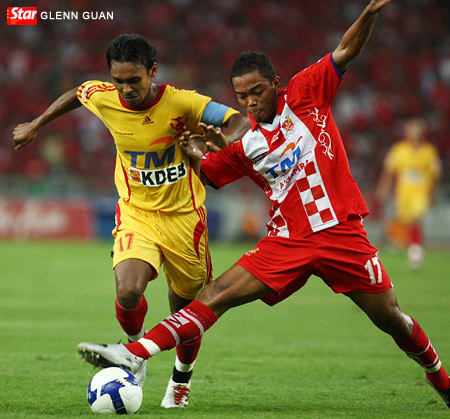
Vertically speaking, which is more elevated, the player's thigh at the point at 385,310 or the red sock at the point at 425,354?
the player's thigh at the point at 385,310

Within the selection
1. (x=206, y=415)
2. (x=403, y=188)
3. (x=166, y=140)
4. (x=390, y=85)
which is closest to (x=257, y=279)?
(x=206, y=415)

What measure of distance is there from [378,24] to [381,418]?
23023 millimetres

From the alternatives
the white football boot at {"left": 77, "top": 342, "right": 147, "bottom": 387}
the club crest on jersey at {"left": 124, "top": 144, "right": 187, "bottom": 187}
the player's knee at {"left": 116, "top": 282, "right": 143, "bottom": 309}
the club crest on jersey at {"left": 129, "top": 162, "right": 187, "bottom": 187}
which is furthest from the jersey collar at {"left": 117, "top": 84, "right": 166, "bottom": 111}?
the white football boot at {"left": 77, "top": 342, "right": 147, "bottom": 387}

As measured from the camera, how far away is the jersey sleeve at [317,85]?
4.81 m

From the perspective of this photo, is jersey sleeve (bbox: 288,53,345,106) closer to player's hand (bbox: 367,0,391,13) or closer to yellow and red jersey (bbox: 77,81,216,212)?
player's hand (bbox: 367,0,391,13)

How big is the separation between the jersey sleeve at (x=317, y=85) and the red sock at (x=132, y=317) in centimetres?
173

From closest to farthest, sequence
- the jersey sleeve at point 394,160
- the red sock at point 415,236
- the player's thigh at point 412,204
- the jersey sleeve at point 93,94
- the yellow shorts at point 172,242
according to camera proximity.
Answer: the yellow shorts at point 172,242, the jersey sleeve at point 93,94, the red sock at point 415,236, the player's thigh at point 412,204, the jersey sleeve at point 394,160

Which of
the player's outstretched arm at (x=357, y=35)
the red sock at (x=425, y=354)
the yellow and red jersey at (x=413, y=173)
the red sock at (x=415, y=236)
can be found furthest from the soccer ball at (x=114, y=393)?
the yellow and red jersey at (x=413, y=173)

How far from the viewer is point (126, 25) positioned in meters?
25.4

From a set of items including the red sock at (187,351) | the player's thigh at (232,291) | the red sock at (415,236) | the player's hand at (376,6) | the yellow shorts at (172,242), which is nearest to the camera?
the player's hand at (376,6)

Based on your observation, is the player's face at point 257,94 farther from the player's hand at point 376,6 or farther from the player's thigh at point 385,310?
the player's thigh at point 385,310

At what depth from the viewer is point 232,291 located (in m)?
4.73

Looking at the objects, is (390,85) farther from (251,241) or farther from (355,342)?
(355,342)

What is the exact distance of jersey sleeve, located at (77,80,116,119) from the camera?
5.58m
